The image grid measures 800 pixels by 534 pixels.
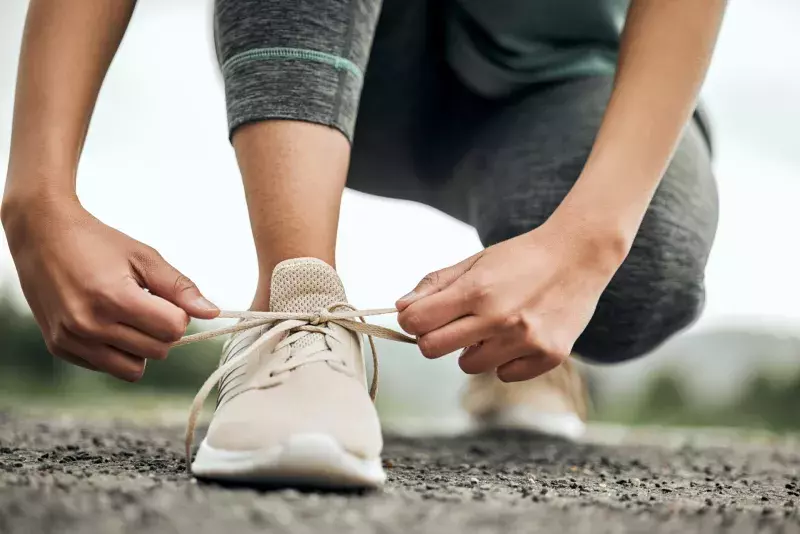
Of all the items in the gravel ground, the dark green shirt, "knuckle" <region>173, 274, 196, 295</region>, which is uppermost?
the dark green shirt

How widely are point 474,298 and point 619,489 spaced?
23 cm

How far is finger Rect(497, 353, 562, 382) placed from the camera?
23.8 inches

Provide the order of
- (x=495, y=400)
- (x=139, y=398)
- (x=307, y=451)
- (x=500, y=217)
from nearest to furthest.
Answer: (x=307, y=451) → (x=500, y=217) → (x=495, y=400) → (x=139, y=398)

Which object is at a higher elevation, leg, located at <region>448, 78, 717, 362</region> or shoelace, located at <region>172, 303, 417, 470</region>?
leg, located at <region>448, 78, 717, 362</region>

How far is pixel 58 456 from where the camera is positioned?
708 millimetres

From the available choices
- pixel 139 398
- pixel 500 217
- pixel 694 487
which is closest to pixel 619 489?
pixel 694 487

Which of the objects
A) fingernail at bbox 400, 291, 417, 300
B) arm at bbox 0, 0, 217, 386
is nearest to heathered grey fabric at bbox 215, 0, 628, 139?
arm at bbox 0, 0, 217, 386

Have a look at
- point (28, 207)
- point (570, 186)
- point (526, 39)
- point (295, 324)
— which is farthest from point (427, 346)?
point (526, 39)

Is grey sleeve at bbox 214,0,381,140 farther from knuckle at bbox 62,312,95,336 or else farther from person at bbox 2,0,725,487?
knuckle at bbox 62,312,95,336

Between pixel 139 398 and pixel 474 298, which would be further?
pixel 139 398

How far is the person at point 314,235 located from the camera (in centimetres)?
55

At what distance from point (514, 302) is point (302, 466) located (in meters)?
0.20

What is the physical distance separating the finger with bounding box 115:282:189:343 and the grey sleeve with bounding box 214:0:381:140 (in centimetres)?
22

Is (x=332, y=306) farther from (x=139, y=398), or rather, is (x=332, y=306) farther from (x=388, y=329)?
(x=139, y=398)
